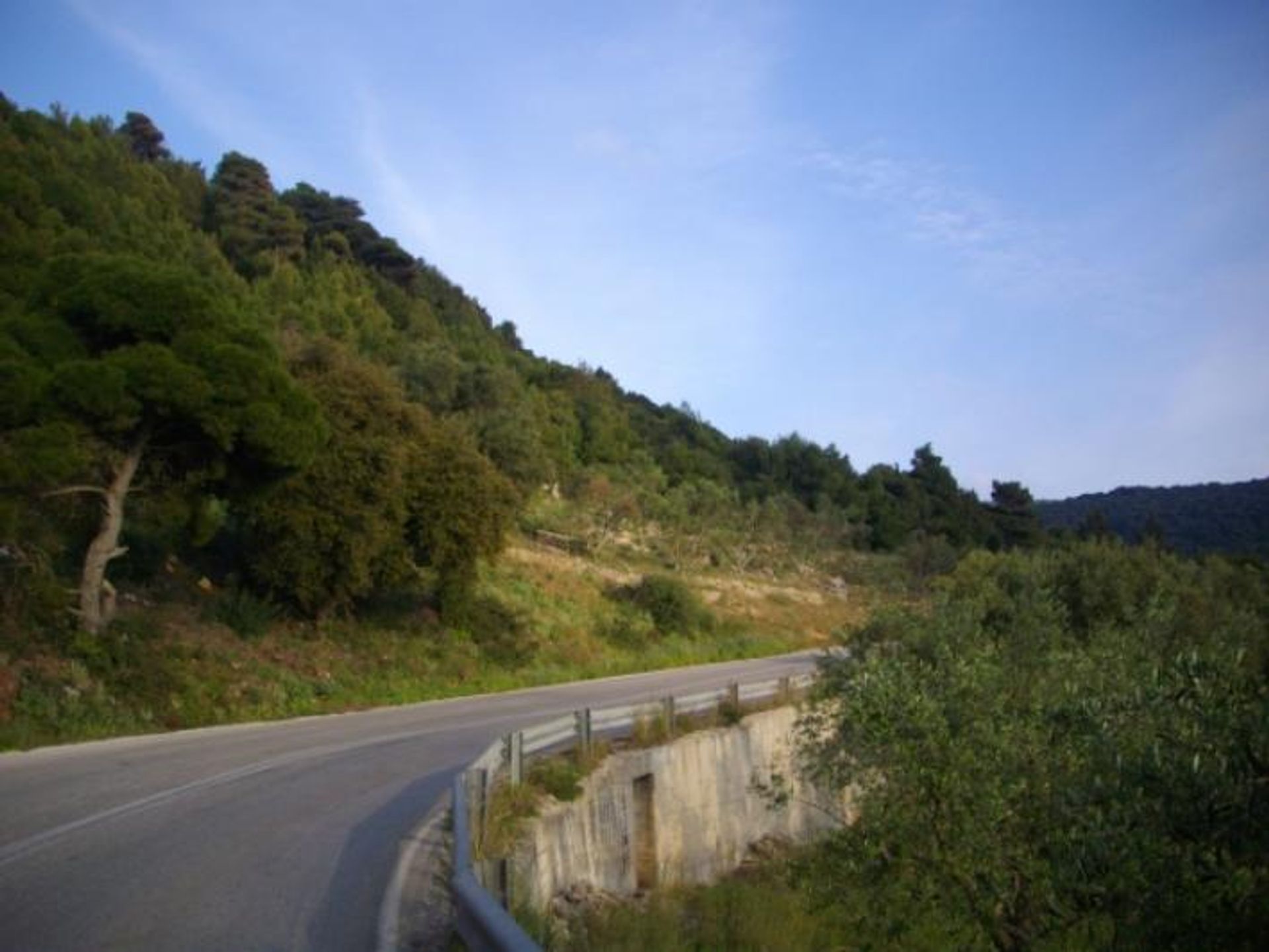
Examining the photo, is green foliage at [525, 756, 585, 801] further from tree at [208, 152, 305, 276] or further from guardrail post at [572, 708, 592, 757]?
tree at [208, 152, 305, 276]

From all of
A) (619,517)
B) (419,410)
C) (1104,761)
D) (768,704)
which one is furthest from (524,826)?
(619,517)

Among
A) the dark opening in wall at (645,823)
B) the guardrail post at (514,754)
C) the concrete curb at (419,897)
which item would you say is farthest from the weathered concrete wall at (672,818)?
the concrete curb at (419,897)

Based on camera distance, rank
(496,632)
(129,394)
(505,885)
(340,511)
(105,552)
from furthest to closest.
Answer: (496,632) < (340,511) < (105,552) < (129,394) < (505,885)

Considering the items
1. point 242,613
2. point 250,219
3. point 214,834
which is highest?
point 250,219

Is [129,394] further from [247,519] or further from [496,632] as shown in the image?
[496,632]

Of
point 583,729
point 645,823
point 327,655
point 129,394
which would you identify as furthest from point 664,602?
point 583,729

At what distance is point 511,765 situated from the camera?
1218 centimetres

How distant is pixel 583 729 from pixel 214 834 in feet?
20.4

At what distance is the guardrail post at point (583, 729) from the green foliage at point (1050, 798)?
3.30 m

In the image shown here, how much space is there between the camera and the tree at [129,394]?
739 inches

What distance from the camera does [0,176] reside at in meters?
42.4

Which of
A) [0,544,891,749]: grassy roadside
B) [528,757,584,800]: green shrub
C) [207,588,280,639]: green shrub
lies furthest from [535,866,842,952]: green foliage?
[207,588,280,639]: green shrub

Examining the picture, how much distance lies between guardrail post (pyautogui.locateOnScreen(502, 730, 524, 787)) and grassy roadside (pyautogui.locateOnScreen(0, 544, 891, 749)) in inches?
325

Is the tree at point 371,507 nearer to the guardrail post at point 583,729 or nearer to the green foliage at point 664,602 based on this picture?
the guardrail post at point 583,729
